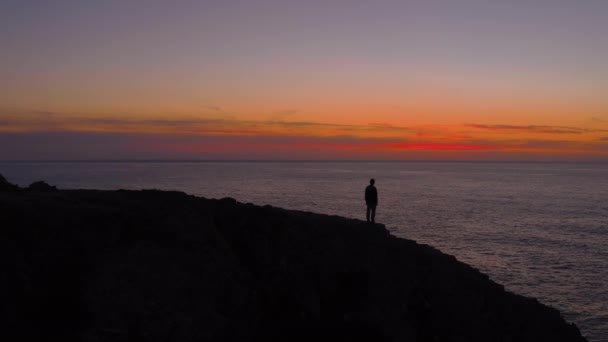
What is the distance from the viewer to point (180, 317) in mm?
16609

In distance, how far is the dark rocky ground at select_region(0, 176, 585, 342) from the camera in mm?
16188

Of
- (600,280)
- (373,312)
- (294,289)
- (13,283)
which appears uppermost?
(13,283)

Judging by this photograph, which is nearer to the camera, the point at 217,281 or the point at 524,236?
the point at 217,281

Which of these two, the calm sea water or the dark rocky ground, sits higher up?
the dark rocky ground

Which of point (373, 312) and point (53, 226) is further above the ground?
point (53, 226)

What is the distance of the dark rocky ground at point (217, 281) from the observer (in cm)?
1619

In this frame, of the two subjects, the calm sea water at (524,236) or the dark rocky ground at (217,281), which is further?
the calm sea water at (524,236)

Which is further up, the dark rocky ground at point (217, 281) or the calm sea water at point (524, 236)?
the dark rocky ground at point (217, 281)

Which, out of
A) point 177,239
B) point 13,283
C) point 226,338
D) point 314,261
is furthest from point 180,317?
point 314,261

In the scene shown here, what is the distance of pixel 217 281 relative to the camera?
18.4 m

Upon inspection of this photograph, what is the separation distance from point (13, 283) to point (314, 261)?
13.0m

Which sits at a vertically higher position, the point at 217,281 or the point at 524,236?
the point at 217,281

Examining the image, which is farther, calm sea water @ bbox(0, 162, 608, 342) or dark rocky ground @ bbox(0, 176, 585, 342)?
calm sea water @ bbox(0, 162, 608, 342)

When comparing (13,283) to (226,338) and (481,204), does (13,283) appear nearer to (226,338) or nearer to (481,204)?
(226,338)
